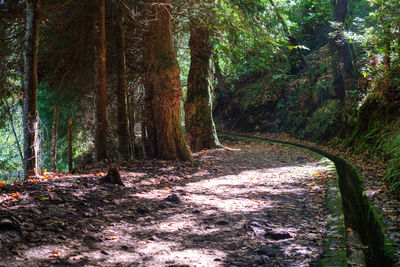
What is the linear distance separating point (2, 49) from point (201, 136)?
7.23m

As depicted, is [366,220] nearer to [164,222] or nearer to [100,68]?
[164,222]

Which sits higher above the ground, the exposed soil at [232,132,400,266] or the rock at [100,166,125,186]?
the rock at [100,166,125,186]

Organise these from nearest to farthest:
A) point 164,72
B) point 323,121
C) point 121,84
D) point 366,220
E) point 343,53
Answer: point 366,220, point 164,72, point 121,84, point 343,53, point 323,121

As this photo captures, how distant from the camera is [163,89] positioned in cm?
873

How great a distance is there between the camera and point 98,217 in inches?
171

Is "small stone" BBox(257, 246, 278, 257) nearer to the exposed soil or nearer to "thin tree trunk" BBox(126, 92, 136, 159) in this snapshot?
the exposed soil

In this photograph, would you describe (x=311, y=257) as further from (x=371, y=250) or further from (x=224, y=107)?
(x=224, y=107)

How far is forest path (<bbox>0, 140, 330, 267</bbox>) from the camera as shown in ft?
10.6

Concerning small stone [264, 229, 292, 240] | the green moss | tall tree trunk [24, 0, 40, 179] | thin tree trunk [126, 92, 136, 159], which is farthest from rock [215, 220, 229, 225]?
thin tree trunk [126, 92, 136, 159]

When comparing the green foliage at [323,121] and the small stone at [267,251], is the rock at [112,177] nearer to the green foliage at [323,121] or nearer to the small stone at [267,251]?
the small stone at [267,251]

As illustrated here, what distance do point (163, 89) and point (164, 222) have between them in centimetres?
487

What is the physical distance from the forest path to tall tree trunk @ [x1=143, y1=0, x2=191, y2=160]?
1750 mm

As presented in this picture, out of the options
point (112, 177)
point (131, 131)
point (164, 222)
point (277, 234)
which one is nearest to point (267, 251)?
point (277, 234)

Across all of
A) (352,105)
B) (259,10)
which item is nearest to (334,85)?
(352,105)
